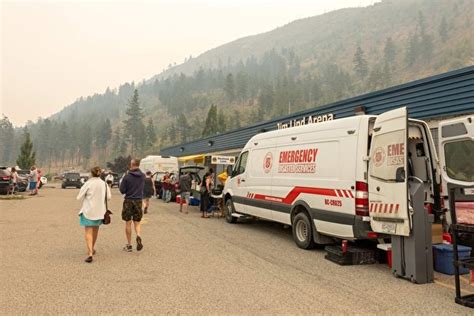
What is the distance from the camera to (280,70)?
184 meters

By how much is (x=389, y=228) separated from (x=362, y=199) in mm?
762

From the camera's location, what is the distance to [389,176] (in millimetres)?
6297

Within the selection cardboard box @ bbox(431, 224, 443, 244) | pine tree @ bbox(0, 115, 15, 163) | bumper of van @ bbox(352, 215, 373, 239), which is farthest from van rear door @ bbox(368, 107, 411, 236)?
pine tree @ bbox(0, 115, 15, 163)

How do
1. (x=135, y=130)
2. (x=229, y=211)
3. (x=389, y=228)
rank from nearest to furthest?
(x=389, y=228) → (x=229, y=211) → (x=135, y=130)

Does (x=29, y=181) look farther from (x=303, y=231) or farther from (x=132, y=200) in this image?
(x=303, y=231)

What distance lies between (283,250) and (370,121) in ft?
10.7

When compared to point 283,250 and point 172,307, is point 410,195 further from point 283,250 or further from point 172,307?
point 172,307

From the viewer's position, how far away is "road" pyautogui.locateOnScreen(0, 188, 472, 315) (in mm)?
4637

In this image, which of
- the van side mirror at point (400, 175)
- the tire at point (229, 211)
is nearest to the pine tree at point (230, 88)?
the tire at point (229, 211)

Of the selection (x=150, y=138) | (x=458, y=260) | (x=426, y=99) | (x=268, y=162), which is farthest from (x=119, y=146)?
(x=458, y=260)

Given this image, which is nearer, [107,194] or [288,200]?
[107,194]

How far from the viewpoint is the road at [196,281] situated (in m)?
4.64

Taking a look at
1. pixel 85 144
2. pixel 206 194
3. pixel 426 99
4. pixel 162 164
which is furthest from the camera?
pixel 85 144

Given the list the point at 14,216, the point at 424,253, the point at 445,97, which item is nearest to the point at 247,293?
the point at 424,253
